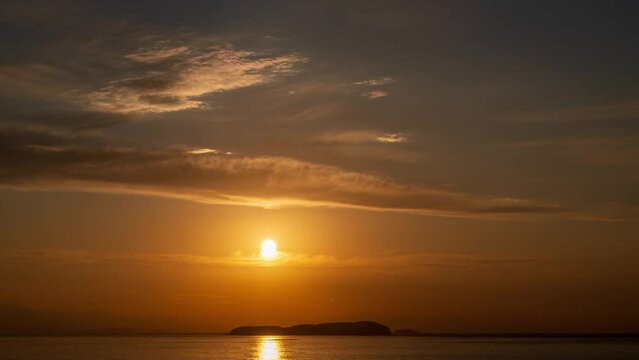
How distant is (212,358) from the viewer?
548 feet

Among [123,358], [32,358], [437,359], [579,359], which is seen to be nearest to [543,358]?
[579,359]

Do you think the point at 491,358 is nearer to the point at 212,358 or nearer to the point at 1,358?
the point at 212,358

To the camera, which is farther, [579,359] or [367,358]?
[367,358]

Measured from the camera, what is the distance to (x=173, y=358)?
536 feet

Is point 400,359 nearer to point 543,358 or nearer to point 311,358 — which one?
point 311,358

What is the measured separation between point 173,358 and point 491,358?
214 feet

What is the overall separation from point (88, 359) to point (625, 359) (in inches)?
4100

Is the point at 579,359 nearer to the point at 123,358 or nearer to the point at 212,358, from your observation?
the point at 212,358

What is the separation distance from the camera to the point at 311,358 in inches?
6516

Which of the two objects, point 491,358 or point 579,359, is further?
point 491,358

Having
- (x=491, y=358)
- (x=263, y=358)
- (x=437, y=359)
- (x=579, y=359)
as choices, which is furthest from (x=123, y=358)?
(x=579, y=359)

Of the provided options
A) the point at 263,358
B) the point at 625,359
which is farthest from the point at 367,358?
the point at 625,359

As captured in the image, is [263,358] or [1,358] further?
[263,358]

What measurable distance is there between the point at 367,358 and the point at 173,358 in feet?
130
